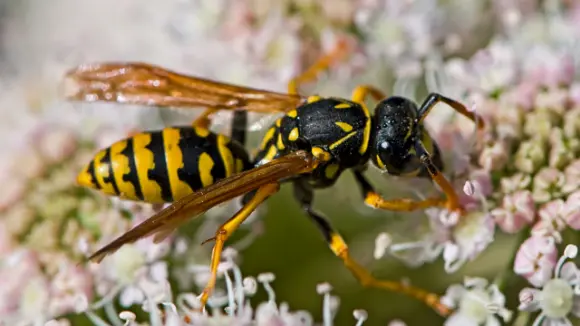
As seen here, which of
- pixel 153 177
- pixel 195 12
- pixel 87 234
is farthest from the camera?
pixel 195 12

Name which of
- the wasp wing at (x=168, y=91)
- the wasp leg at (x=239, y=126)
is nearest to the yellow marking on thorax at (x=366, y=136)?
the wasp wing at (x=168, y=91)

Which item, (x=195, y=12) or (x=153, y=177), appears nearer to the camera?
(x=153, y=177)

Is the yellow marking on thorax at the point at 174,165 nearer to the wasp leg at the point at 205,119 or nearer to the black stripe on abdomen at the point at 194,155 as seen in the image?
the black stripe on abdomen at the point at 194,155

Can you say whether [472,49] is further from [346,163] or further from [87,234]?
[87,234]

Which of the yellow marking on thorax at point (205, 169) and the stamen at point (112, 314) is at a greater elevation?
the yellow marking on thorax at point (205, 169)

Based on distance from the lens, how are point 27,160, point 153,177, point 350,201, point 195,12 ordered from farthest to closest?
point 195,12 < point 350,201 < point 27,160 < point 153,177

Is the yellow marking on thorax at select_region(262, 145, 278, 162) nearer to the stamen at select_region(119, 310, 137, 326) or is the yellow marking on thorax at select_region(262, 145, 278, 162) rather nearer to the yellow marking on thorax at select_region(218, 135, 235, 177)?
the yellow marking on thorax at select_region(218, 135, 235, 177)

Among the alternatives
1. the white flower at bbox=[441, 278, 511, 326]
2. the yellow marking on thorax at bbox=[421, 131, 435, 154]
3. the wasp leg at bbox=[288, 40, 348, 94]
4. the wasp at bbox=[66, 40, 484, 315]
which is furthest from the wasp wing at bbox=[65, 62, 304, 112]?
the white flower at bbox=[441, 278, 511, 326]

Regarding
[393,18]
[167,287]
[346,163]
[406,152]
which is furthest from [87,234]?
[393,18]
